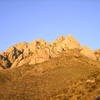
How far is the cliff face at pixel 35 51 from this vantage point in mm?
104256

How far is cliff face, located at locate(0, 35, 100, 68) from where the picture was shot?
104 meters

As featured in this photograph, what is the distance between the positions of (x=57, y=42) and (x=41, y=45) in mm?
6778

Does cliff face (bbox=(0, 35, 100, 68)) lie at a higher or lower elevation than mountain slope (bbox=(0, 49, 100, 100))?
higher

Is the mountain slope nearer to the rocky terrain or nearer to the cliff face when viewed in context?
the rocky terrain

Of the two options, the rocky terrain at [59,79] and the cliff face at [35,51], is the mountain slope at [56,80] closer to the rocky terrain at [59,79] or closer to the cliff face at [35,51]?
the rocky terrain at [59,79]

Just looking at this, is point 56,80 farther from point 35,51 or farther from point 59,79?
point 35,51

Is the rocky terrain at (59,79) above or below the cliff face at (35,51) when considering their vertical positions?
below

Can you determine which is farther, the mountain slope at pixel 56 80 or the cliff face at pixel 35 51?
the cliff face at pixel 35 51

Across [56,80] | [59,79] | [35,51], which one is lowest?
[56,80]

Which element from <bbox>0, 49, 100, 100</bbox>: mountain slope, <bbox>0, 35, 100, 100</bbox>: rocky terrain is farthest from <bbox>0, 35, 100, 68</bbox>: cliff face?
<bbox>0, 49, 100, 100</bbox>: mountain slope

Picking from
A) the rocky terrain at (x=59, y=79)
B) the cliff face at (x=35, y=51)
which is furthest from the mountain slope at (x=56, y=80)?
the cliff face at (x=35, y=51)

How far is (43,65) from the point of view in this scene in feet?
275

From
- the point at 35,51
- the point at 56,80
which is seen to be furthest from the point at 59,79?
the point at 35,51

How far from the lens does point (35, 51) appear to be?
115062 mm
